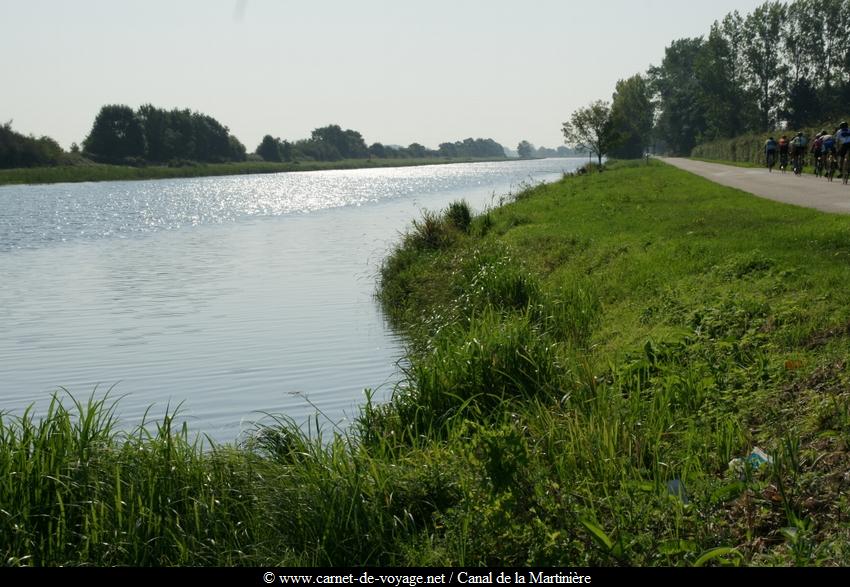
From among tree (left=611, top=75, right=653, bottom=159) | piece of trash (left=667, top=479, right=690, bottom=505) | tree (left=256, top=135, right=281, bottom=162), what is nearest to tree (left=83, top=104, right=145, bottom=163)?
tree (left=256, top=135, right=281, bottom=162)

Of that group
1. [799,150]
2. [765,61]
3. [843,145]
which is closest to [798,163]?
[799,150]

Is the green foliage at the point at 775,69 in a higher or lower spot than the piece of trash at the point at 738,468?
higher

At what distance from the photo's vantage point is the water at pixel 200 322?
11539mm

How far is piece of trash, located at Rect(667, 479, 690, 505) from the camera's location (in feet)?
19.6

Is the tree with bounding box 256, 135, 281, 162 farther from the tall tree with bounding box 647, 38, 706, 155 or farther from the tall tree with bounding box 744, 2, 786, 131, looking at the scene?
the tall tree with bounding box 744, 2, 786, 131

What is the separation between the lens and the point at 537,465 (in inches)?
261

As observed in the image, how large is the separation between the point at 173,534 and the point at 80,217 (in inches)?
1697

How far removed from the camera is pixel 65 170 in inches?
3834

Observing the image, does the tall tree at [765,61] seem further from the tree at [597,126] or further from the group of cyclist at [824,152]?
the group of cyclist at [824,152]

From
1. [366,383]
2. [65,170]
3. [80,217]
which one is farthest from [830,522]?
[65,170]

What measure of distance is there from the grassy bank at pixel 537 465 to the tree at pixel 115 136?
11806 cm

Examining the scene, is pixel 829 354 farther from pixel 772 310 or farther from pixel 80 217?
pixel 80 217

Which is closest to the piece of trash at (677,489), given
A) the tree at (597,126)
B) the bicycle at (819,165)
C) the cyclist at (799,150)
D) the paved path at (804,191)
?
the paved path at (804,191)

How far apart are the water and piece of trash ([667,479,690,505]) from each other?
12.3 feet
